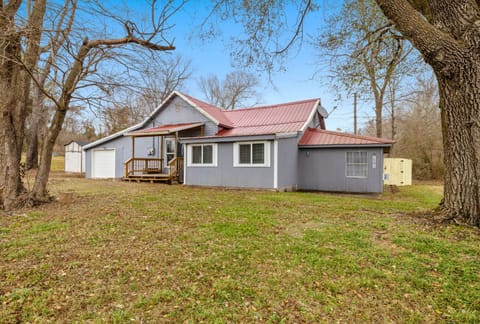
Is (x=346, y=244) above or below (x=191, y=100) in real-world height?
below

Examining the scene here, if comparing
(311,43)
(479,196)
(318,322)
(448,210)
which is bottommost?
(318,322)

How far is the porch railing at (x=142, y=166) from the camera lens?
14.5 meters

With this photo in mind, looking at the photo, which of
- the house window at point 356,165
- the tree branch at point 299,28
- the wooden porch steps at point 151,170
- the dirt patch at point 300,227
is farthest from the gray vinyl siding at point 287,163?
the wooden porch steps at point 151,170

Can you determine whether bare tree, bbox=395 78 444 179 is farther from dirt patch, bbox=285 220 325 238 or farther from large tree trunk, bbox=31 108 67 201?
large tree trunk, bbox=31 108 67 201

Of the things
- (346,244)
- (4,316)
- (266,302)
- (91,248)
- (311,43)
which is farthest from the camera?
(311,43)

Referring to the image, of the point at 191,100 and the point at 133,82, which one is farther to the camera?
the point at 191,100

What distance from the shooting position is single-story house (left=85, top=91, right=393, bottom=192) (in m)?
11.0

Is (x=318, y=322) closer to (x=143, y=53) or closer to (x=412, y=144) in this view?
(x=143, y=53)

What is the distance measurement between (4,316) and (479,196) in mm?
6891

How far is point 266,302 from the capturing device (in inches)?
101

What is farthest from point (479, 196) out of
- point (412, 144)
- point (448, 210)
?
point (412, 144)

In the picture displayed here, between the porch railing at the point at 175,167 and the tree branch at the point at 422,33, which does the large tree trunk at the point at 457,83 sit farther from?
the porch railing at the point at 175,167

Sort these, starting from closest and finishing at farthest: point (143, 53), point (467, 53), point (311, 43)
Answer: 1. point (467, 53)
2. point (143, 53)
3. point (311, 43)

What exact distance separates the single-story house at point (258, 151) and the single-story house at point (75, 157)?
9.28 meters
